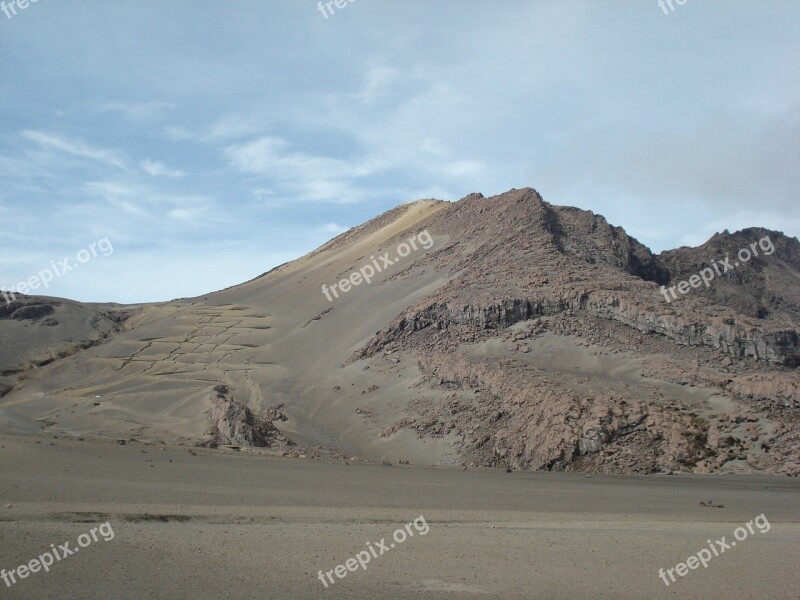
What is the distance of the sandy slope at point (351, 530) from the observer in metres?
11.0

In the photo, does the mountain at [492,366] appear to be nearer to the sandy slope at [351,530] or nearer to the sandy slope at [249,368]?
the sandy slope at [249,368]

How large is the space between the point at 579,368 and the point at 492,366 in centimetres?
435

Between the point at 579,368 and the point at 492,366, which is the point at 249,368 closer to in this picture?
the point at 492,366

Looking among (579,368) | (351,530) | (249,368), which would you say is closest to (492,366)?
(579,368)

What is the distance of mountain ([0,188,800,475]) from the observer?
28.1 metres

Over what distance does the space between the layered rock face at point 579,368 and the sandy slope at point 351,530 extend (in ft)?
11.8

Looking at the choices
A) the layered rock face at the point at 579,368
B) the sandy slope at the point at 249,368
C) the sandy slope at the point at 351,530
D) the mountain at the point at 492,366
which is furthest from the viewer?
the sandy slope at the point at 249,368

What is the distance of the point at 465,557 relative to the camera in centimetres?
1300

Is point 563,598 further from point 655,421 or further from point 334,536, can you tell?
point 655,421

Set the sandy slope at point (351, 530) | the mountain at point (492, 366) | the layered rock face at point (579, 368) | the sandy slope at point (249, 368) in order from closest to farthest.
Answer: the sandy slope at point (351, 530) → the layered rock face at point (579, 368) → the mountain at point (492, 366) → the sandy slope at point (249, 368)

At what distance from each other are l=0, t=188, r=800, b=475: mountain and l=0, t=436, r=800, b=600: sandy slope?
14.8 ft

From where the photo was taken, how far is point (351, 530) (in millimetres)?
14547

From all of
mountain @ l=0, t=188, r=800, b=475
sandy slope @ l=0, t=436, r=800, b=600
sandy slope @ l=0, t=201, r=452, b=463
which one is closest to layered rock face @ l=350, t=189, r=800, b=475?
mountain @ l=0, t=188, r=800, b=475

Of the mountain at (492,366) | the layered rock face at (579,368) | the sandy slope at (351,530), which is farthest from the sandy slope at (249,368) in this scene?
the sandy slope at (351,530)
